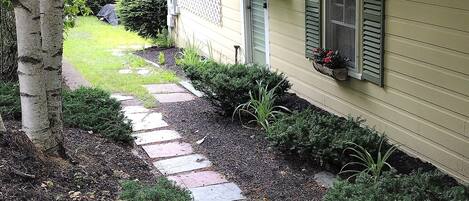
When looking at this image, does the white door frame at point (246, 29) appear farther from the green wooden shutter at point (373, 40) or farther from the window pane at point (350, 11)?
the green wooden shutter at point (373, 40)

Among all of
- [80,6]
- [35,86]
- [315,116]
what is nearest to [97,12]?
[80,6]

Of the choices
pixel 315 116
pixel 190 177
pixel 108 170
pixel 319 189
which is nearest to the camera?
pixel 108 170

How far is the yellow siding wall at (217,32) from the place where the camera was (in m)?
8.98

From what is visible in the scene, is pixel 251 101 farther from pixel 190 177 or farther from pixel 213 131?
pixel 190 177

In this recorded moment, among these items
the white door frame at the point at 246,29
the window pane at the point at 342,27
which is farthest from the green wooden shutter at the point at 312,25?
the white door frame at the point at 246,29

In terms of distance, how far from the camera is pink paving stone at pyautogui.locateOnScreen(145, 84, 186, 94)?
845cm

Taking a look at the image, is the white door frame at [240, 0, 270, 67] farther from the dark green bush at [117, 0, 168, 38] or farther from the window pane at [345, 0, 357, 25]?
the dark green bush at [117, 0, 168, 38]

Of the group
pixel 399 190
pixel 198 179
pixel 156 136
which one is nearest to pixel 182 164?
pixel 198 179

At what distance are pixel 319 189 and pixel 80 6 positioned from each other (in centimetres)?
296

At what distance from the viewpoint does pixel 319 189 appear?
16.2ft

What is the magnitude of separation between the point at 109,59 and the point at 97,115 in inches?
210

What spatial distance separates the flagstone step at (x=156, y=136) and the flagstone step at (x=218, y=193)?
1.42 metres

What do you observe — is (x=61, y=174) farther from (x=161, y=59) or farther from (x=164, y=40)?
(x=164, y=40)

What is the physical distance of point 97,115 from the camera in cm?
567
